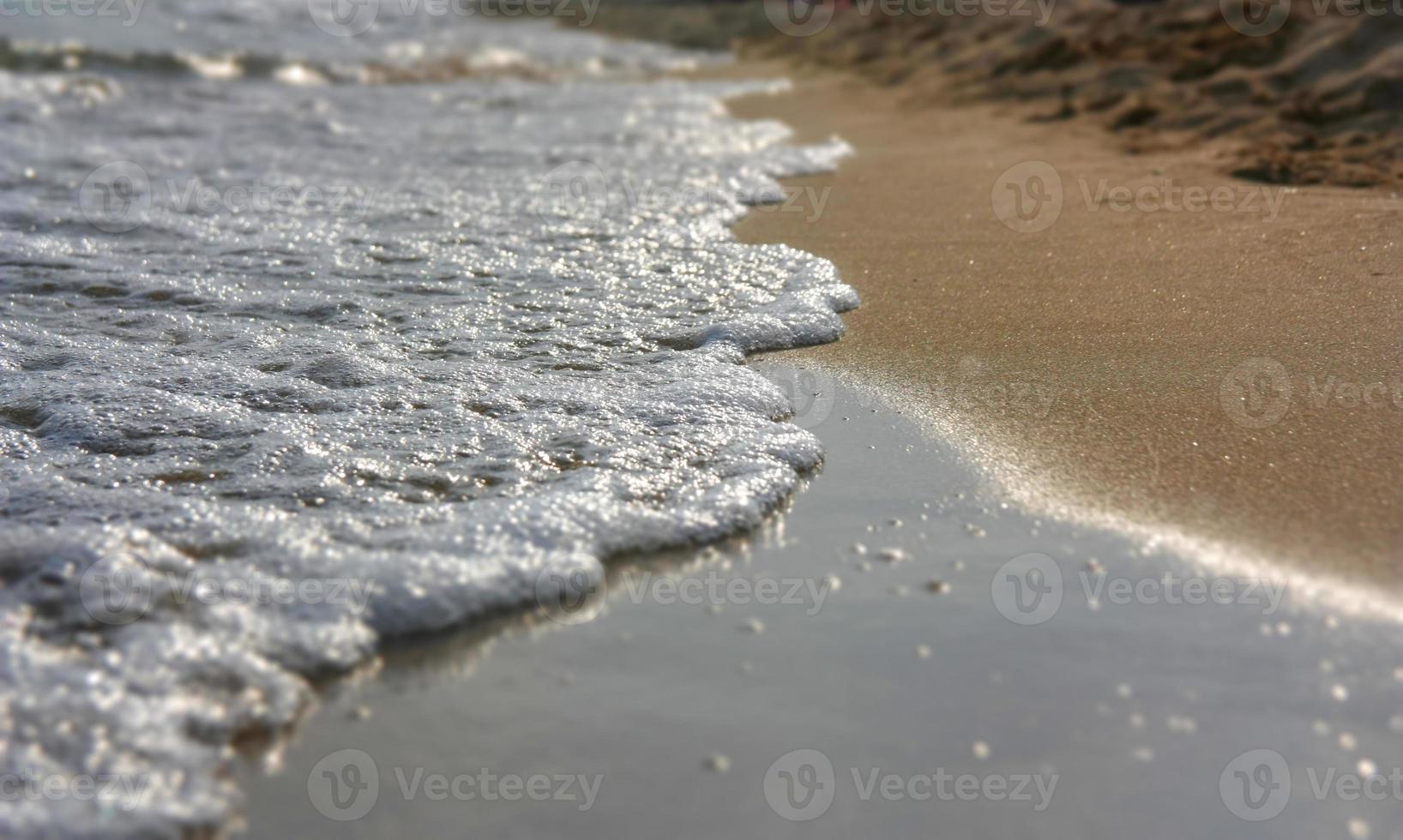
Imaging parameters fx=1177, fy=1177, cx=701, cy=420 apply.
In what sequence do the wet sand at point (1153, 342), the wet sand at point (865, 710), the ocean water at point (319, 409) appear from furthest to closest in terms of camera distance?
the wet sand at point (1153, 342)
the ocean water at point (319, 409)
the wet sand at point (865, 710)

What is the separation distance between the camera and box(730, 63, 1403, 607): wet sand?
2.29 m

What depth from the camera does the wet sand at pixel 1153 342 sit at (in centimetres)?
229

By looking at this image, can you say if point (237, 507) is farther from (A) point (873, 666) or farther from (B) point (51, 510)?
(A) point (873, 666)

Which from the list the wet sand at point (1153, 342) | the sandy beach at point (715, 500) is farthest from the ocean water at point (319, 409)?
the wet sand at point (1153, 342)

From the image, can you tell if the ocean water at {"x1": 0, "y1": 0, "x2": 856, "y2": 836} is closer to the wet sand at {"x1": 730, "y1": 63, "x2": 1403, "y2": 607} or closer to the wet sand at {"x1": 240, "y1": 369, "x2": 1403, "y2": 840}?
the wet sand at {"x1": 240, "y1": 369, "x2": 1403, "y2": 840}

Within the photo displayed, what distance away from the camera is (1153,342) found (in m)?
3.14

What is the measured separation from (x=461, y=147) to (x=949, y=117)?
2.80m

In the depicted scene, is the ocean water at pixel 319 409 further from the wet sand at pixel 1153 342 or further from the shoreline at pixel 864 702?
the wet sand at pixel 1153 342

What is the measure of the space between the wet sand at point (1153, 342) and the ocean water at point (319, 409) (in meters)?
0.36

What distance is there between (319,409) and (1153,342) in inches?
84.5

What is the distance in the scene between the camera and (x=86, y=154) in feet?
19.5

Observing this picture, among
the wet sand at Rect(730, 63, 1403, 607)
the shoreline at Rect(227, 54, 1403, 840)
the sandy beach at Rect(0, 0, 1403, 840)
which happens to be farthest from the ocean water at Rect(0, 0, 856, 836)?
the wet sand at Rect(730, 63, 1403, 607)

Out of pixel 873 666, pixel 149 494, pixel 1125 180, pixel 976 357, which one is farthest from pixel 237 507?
pixel 1125 180

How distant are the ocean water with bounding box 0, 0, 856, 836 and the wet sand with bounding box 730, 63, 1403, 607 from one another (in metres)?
0.36
